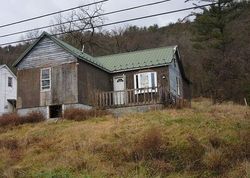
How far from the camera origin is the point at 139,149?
49.0 ft

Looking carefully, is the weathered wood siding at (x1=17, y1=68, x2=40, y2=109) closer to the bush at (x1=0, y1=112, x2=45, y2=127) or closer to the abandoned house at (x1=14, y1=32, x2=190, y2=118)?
the abandoned house at (x1=14, y1=32, x2=190, y2=118)

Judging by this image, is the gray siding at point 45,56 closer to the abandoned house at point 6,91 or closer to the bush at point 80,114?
the bush at point 80,114

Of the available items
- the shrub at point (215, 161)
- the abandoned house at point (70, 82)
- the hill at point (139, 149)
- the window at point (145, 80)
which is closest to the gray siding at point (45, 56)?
the abandoned house at point (70, 82)

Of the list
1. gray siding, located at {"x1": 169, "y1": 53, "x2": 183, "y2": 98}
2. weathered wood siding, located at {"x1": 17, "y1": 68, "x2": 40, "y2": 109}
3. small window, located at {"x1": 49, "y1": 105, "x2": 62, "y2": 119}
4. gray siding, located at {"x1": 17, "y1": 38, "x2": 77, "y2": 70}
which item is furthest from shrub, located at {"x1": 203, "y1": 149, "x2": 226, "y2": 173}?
gray siding, located at {"x1": 169, "y1": 53, "x2": 183, "y2": 98}

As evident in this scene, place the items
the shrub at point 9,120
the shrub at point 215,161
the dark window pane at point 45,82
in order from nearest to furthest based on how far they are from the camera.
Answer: the shrub at point 215,161
the shrub at point 9,120
the dark window pane at point 45,82

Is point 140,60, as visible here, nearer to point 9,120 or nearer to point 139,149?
point 9,120

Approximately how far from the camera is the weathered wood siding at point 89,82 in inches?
1046

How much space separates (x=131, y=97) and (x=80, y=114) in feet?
17.3

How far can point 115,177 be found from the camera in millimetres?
12789

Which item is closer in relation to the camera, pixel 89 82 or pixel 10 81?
pixel 89 82

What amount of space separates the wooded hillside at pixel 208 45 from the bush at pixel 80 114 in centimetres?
1501

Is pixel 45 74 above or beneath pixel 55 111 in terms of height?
above

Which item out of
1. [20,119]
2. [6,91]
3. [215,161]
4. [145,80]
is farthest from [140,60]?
[6,91]

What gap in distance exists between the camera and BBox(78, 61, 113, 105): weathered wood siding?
26.6 m
